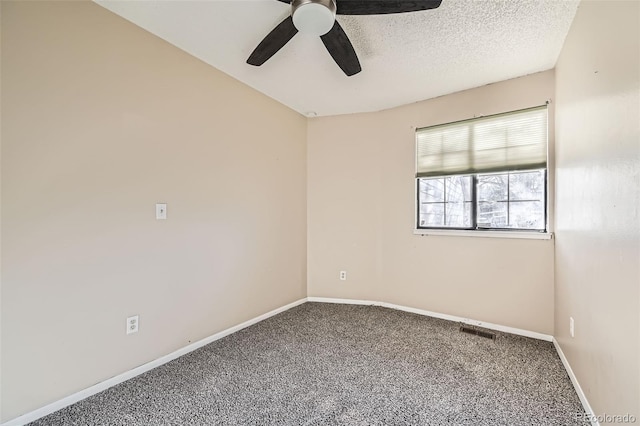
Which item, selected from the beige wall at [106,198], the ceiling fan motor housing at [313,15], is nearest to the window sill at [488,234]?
the beige wall at [106,198]

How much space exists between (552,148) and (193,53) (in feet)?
10.5

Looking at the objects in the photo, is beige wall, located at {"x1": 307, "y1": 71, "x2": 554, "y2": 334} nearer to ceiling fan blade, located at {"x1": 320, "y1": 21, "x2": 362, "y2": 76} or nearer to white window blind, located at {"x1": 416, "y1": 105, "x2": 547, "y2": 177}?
white window blind, located at {"x1": 416, "y1": 105, "x2": 547, "y2": 177}

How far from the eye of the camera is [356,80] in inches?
110

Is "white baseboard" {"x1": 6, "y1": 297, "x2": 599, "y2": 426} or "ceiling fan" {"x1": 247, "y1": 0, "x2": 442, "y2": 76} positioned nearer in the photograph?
"ceiling fan" {"x1": 247, "y1": 0, "x2": 442, "y2": 76}

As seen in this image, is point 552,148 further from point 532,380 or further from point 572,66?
point 532,380

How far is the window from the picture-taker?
268cm

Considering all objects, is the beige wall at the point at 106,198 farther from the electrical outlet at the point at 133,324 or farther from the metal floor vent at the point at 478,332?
the metal floor vent at the point at 478,332

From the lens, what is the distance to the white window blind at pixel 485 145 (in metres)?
2.65

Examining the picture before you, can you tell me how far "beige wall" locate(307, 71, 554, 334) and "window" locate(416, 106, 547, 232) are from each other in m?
0.12

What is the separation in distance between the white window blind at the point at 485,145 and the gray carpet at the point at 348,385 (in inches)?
64.9

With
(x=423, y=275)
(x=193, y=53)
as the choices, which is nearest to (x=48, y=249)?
(x=193, y=53)

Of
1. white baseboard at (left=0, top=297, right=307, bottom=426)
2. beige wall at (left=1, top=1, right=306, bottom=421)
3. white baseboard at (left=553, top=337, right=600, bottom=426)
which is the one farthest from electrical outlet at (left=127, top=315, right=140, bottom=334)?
white baseboard at (left=553, top=337, right=600, bottom=426)

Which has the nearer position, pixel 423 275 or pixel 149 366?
pixel 149 366

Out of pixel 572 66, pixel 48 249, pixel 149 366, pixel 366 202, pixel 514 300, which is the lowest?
pixel 149 366
